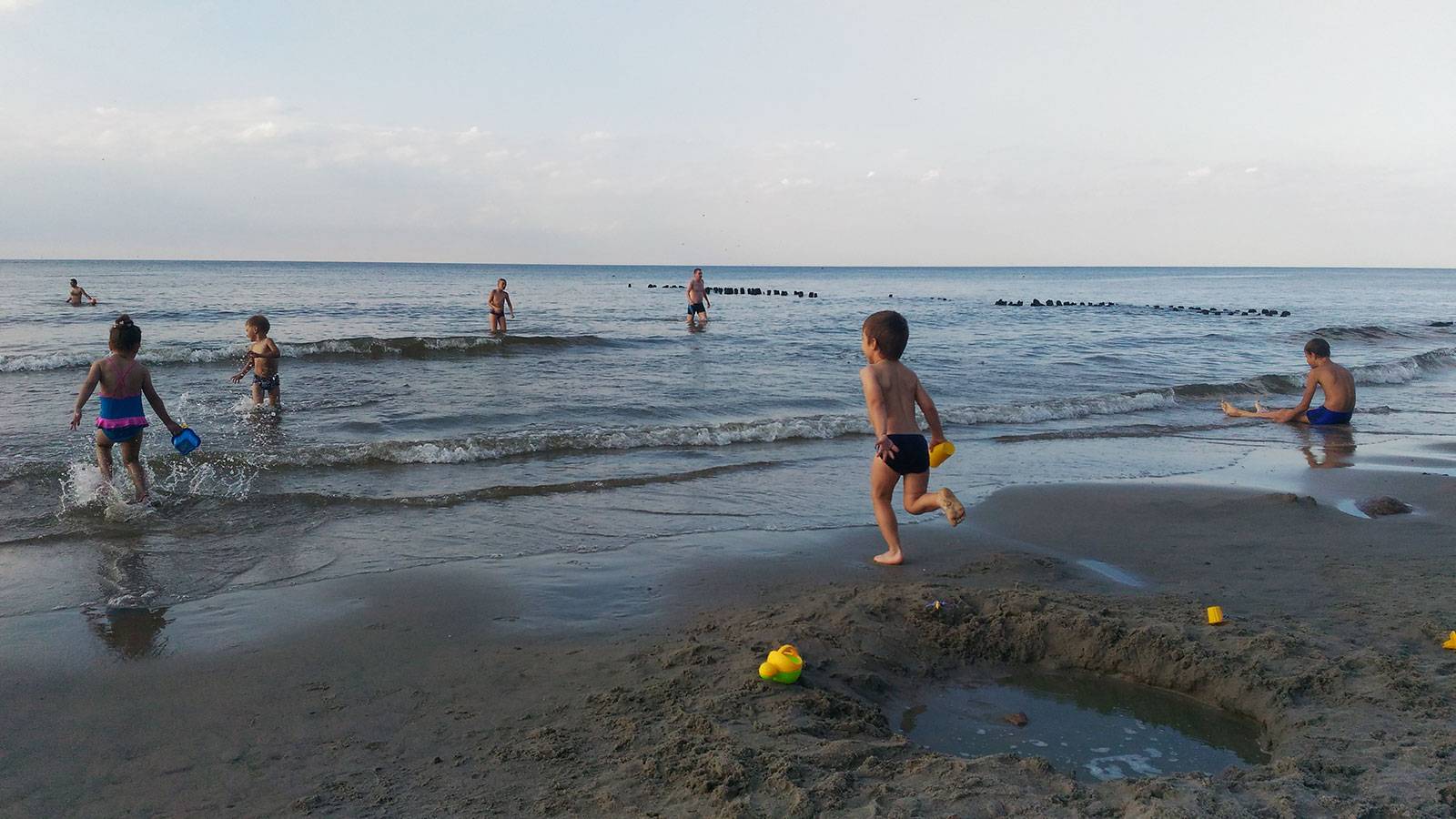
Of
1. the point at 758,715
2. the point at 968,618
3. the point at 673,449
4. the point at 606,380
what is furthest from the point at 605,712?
the point at 606,380

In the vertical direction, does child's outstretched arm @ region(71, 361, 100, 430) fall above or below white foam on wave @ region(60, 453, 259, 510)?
above

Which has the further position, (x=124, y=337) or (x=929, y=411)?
Result: (x=124, y=337)

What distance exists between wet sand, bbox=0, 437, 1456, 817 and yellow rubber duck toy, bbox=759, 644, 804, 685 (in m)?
0.07

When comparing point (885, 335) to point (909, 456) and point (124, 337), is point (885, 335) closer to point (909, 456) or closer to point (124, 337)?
point (909, 456)

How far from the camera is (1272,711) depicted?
3.77 metres

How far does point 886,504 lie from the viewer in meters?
6.09

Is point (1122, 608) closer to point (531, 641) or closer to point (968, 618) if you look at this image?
point (968, 618)

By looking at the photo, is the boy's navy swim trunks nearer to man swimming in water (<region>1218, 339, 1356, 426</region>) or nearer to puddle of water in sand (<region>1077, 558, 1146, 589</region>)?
puddle of water in sand (<region>1077, 558, 1146, 589</region>)

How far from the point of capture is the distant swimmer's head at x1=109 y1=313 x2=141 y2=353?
25.9 ft

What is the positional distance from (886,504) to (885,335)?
3.85 feet

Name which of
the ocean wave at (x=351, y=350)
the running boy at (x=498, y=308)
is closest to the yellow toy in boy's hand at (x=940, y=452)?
the ocean wave at (x=351, y=350)

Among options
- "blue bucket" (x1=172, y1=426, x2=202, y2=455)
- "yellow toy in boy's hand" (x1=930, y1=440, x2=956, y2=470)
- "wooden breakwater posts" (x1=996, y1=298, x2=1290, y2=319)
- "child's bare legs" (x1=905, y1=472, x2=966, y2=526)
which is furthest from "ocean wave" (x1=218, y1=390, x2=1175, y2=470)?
"wooden breakwater posts" (x1=996, y1=298, x2=1290, y2=319)

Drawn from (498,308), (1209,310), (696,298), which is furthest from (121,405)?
(1209,310)

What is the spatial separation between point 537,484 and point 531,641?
A: 4252 millimetres
